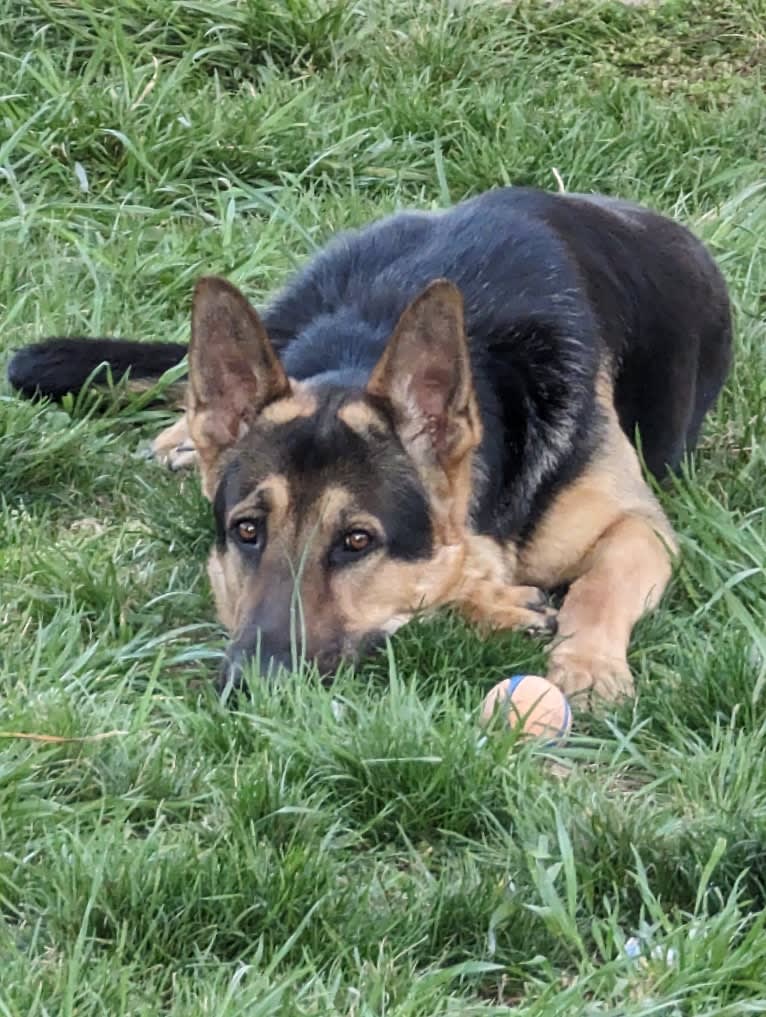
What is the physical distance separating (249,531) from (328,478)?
0.24 metres

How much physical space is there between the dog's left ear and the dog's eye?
462 millimetres

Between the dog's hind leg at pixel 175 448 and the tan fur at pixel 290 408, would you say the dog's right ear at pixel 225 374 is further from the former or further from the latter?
the dog's hind leg at pixel 175 448

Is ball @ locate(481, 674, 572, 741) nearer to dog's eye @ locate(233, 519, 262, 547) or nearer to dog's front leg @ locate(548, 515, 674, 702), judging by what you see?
dog's front leg @ locate(548, 515, 674, 702)

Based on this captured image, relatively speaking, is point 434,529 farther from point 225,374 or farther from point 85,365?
point 85,365

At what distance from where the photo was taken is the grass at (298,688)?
3010 mm

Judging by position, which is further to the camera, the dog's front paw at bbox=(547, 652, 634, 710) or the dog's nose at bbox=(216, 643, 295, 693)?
the dog's front paw at bbox=(547, 652, 634, 710)

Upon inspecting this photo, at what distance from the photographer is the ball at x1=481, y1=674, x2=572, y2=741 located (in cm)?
372

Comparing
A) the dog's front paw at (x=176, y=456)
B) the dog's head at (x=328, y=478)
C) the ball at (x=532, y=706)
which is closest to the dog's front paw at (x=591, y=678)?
the ball at (x=532, y=706)

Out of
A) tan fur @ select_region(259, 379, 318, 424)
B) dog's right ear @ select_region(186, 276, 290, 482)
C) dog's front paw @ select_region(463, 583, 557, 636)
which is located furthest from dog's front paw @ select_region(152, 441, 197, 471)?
dog's front paw @ select_region(463, 583, 557, 636)

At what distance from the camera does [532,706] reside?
3.71 m

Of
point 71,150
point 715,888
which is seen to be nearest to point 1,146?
point 71,150

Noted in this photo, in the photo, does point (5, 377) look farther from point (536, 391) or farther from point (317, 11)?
point (317, 11)

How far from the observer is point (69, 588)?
14.7 ft

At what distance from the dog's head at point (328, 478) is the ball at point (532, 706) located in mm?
405
